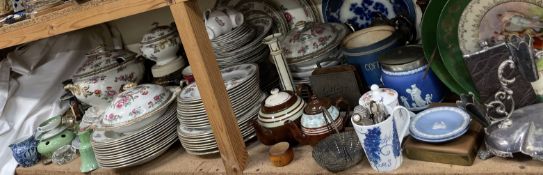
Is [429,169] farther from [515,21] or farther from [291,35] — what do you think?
[291,35]

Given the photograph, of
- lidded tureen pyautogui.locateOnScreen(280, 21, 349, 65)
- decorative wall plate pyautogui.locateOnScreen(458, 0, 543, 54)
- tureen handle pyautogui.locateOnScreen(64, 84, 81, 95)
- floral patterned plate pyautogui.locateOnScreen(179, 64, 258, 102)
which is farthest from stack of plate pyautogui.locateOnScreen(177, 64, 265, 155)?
decorative wall plate pyautogui.locateOnScreen(458, 0, 543, 54)

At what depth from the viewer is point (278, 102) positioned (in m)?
1.07

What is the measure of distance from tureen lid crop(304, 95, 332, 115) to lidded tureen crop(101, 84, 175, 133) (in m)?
0.37

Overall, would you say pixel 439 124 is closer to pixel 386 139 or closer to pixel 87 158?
pixel 386 139

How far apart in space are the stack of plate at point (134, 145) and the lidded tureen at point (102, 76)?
7.2 inches

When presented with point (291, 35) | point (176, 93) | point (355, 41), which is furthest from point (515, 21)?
point (176, 93)

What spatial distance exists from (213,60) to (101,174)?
0.49m

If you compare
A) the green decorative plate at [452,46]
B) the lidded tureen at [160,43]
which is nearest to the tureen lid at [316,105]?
the green decorative plate at [452,46]

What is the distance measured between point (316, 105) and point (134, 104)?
445 mm

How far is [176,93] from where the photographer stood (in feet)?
4.00

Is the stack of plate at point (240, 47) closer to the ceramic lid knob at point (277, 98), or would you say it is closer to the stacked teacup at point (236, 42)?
the stacked teacup at point (236, 42)

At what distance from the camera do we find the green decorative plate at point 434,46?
990 mm

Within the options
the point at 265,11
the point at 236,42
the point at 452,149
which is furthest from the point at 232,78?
the point at 452,149

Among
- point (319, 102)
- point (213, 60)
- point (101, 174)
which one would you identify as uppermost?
point (213, 60)
